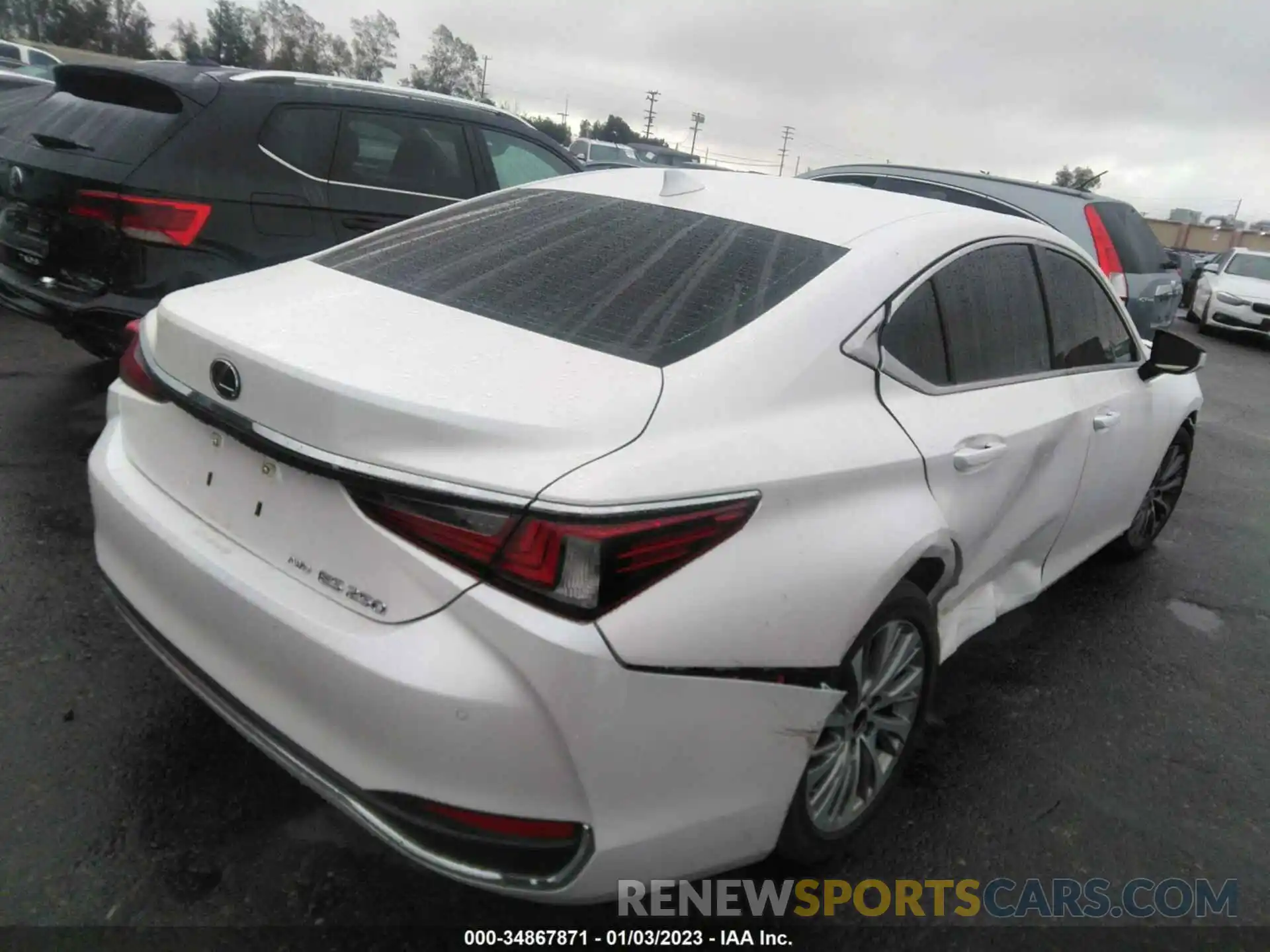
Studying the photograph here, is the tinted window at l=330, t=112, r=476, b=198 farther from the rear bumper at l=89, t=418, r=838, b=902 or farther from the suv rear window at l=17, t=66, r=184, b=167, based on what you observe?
the rear bumper at l=89, t=418, r=838, b=902

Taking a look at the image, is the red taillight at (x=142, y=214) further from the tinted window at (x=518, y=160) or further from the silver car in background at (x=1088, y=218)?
the silver car in background at (x=1088, y=218)

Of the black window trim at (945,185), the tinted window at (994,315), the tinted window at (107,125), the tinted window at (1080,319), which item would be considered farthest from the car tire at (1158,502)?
the tinted window at (107,125)

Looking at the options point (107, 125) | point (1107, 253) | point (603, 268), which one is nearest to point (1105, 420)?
point (603, 268)

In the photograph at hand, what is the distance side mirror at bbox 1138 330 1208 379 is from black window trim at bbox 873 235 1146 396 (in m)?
0.06

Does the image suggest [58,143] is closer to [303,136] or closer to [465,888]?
[303,136]

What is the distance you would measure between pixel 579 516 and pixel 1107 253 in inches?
273

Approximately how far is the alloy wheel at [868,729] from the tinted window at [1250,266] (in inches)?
713

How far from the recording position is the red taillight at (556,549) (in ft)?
5.37

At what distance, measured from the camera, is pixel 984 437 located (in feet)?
8.53

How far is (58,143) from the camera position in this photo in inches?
173

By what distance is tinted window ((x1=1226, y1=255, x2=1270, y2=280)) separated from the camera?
17.1m

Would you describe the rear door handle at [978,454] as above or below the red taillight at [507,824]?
above

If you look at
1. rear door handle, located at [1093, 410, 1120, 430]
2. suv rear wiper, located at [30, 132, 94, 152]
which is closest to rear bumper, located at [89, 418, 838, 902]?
rear door handle, located at [1093, 410, 1120, 430]

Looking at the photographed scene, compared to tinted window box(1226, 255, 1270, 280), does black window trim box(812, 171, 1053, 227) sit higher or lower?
higher
